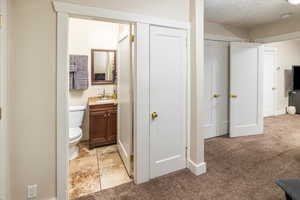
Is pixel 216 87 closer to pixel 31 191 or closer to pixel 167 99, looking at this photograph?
pixel 167 99

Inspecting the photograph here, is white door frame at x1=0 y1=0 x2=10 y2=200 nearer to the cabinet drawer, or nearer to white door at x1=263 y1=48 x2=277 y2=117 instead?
the cabinet drawer

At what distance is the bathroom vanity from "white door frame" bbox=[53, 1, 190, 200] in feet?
4.18

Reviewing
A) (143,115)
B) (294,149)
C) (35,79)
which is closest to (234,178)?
(143,115)

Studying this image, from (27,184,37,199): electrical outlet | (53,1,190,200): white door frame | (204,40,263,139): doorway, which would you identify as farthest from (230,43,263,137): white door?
(27,184,37,199): electrical outlet

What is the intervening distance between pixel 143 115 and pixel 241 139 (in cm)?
263

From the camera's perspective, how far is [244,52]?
363 centimetres

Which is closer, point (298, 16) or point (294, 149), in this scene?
point (294, 149)

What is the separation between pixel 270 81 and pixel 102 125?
5604 mm

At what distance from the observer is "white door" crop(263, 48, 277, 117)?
5.38 meters

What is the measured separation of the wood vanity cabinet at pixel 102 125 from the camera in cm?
304

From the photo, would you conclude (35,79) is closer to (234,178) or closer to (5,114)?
(5,114)

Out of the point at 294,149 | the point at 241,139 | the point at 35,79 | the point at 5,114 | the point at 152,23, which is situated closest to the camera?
the point at 5,114

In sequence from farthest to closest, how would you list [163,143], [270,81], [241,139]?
[270,81] → [241,139] → [163,143]

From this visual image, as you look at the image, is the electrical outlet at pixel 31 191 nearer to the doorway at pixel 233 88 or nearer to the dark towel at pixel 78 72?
the dark towel at pixel 78 72
